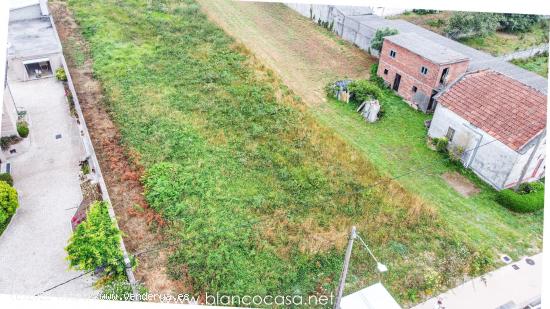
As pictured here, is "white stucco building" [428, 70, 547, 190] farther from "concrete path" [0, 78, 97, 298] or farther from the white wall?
"concrete path" [0, 78, 97, 298]

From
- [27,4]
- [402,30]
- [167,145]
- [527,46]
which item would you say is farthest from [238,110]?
[527,46]

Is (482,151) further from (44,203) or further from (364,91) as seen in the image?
(44,203)

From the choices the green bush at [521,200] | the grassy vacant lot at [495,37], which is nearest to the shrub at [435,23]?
the grassy vacant lot at [495,37]

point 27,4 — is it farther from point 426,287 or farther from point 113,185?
point 426,287

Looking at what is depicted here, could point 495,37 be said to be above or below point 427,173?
above

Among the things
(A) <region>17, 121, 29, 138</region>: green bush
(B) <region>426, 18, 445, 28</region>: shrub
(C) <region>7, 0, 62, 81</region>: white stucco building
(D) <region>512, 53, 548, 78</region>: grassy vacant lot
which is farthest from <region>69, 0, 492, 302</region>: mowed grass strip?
(D) <region>512, 53, 548, 78</region>: grassy vacant lot

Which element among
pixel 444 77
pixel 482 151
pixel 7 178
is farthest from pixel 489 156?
pixel 7 178
